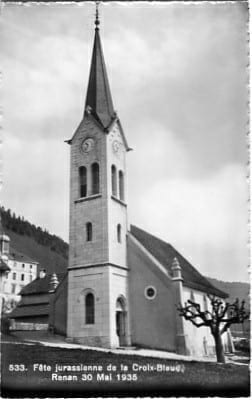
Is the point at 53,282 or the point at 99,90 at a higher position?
the point at 99,90

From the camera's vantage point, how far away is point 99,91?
10.3 meters

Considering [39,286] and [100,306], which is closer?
[39,286]

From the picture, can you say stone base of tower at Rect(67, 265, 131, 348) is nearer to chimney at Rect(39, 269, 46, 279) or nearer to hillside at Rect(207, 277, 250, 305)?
chimney at Rect(39, 269, 46, 279)

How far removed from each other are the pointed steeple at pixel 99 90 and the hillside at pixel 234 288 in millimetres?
4264

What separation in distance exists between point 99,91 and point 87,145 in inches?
56.4

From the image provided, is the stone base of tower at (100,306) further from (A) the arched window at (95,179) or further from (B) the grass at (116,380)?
(B) the grass at (116,380)

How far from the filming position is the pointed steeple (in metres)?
8.13

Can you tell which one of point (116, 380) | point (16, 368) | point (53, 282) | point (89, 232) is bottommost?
point (116, 380)

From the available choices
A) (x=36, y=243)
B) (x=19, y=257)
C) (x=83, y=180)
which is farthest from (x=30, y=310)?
(x=83, y=180)

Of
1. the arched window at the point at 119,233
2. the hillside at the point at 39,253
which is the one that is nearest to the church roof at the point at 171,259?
the arched window at the point at 119,233

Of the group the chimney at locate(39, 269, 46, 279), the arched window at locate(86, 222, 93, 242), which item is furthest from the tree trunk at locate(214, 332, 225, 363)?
the arched window at locate(86, 222, 93, 242)

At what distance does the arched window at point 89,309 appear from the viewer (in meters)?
10.3

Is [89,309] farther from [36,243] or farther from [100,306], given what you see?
[36,243]

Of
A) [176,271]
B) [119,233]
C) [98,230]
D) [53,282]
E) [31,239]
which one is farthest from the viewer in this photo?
[119,233]
